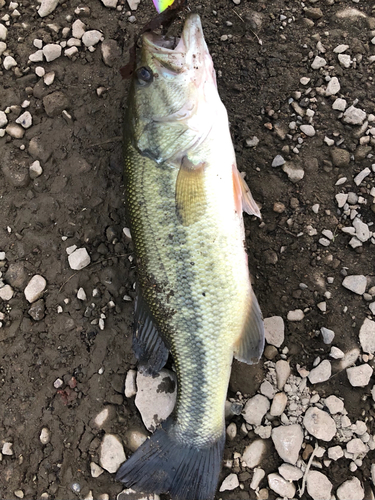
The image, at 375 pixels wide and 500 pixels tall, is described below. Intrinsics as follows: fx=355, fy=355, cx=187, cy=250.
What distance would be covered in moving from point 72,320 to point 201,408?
1.22 m

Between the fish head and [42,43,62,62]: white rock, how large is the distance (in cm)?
96

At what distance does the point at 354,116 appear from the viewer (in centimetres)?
269

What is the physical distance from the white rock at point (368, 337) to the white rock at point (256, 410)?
0.82 m

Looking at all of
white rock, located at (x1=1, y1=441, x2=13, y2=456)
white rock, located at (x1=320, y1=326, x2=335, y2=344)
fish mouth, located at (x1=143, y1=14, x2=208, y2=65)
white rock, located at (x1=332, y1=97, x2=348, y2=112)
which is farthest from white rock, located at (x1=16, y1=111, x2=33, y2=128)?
white rock, located at (x1=320, y1=326, x2=335, y2=344)

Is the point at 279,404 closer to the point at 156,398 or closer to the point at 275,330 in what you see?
the point at 275,330

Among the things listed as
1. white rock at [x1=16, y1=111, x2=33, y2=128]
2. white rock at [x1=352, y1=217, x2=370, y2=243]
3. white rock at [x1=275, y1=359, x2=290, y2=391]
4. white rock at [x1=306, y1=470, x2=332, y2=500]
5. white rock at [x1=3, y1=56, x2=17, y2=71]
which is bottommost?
white rock at [x1=306, y1=470, x2=332, y2=500]

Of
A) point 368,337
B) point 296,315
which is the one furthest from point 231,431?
point 368,337

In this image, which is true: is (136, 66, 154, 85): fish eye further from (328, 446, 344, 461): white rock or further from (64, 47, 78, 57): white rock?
(328, 446, 344, 461): white rock

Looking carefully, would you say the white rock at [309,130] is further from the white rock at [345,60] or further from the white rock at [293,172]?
the white rock at [345,60]

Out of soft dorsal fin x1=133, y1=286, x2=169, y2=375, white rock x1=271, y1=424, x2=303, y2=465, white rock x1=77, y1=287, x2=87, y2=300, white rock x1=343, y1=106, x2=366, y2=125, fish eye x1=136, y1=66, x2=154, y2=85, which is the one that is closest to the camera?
fish eye x1=136, y1=66, x2=154, y2=85

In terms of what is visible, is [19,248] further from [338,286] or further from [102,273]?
[338,286]

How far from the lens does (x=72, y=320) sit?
2826mm

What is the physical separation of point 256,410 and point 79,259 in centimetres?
178

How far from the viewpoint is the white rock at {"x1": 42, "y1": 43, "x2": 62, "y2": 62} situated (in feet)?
9.50
